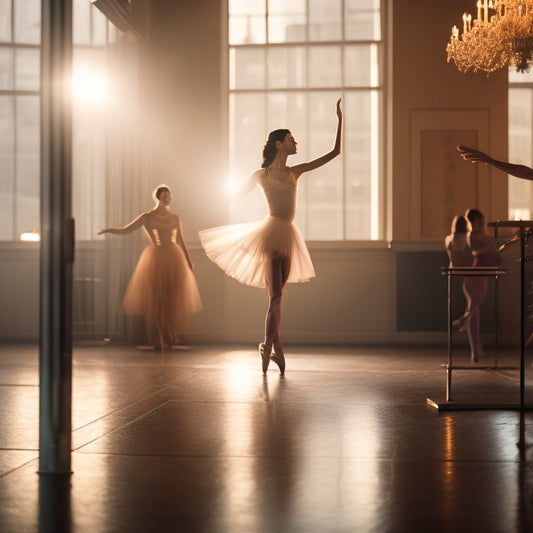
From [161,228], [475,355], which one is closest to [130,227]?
[161,228]

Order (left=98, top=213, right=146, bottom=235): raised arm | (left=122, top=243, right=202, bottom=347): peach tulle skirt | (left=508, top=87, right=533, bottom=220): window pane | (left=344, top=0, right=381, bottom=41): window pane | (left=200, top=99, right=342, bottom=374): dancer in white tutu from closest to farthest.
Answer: (left=200, top=99, right=342, bottom=374): dancer in white tutu
(left=98, top=213, right=146, bottom=235): raised arm
(left=122, top=243, right=202, bottom=347): peach tulle skirt
(left=508, top=87, right=533, bottom=220): window pane
(left=344, top=0, right=381, bottom=41): window pane

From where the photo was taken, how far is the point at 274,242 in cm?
547

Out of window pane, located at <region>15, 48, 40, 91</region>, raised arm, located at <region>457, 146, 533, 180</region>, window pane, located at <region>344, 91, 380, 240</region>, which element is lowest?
raised arm, located at <region>457, 146, 533, 180</region>

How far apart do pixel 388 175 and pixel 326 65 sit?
130 centimetres

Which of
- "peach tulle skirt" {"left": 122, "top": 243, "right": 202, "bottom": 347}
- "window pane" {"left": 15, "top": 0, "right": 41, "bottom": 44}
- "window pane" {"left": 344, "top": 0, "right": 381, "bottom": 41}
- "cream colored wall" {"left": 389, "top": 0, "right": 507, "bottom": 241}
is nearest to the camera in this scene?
"peach tulle skirt" {"left": 122, "top": 243, "right": 202, "bottom": 347}

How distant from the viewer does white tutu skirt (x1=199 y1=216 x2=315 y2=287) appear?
549 cm

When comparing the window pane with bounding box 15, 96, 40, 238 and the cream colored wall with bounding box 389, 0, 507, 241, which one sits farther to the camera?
the window pane with bounding box 15, 96, 40, 238

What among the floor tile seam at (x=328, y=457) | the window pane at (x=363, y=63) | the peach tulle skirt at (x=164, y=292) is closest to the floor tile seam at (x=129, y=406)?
the floor tile seam at (x=328, y=457)

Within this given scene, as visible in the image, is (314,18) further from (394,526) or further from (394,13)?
(394,526)

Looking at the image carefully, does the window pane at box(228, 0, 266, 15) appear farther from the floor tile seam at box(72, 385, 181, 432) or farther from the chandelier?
the floor tile seam at box(72, 385, 181, 432)

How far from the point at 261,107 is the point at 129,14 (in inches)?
64.1

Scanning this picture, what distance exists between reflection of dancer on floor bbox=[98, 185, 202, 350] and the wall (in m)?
0.90

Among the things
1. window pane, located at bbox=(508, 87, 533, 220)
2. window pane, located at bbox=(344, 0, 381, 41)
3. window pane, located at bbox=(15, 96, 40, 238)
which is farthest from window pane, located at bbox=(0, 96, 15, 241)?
window pane, located at bbox=(508, 87, 533, 220)

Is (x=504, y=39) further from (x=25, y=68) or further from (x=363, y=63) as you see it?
(x=25, y=68)
